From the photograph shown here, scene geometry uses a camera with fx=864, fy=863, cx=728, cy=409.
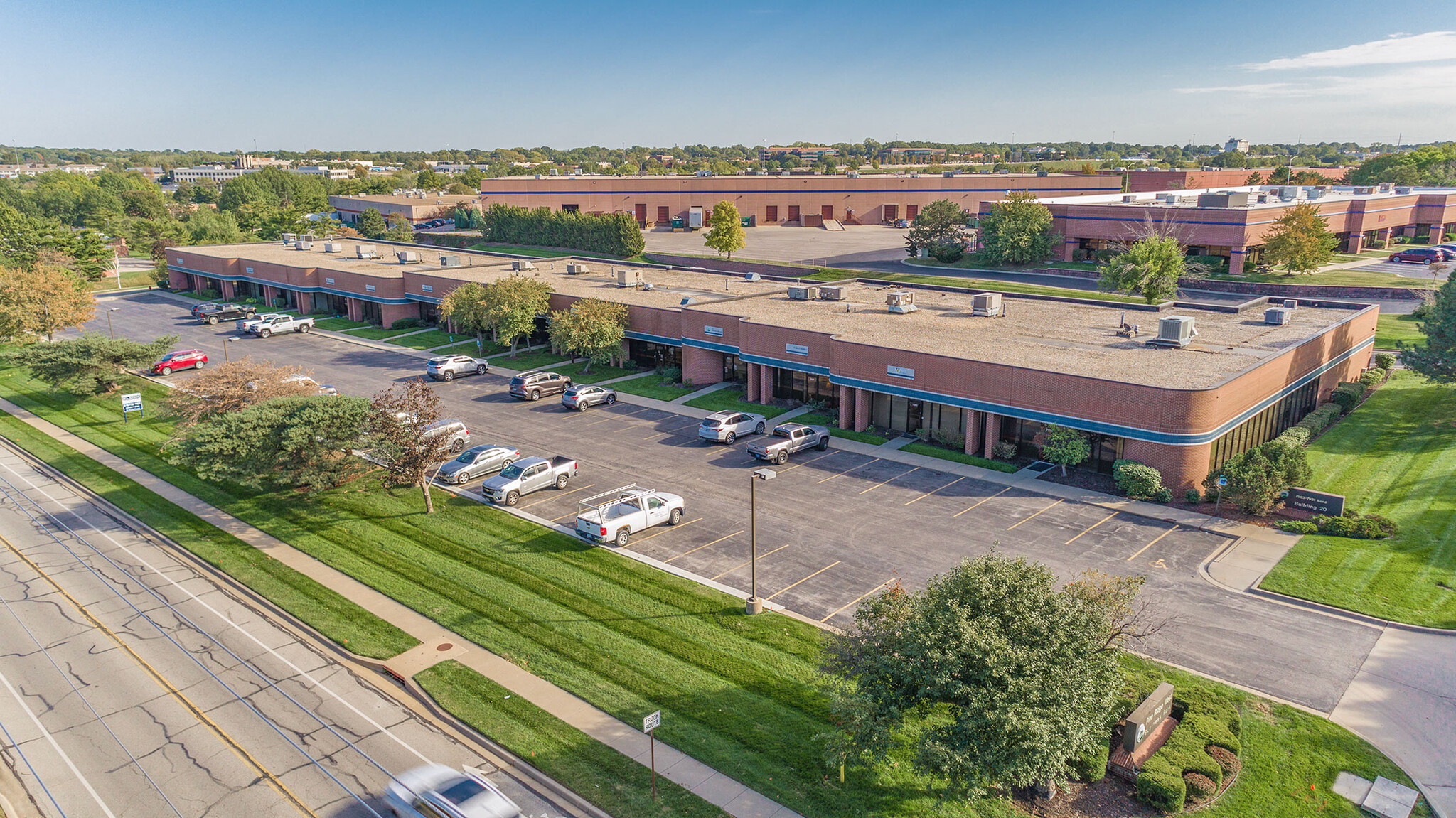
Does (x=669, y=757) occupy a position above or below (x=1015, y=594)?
below

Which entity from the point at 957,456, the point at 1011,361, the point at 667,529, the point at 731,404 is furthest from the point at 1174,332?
the point at 667,529

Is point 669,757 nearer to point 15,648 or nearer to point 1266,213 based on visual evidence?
point 15,648

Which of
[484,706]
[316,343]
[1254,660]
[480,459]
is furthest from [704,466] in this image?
[316,343]

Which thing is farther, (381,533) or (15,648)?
(381,533)

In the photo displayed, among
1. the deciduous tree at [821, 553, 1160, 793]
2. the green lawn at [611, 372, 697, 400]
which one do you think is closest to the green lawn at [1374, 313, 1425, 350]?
the green lawn at [611, 372, 697, 400]

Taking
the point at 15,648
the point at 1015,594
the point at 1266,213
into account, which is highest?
the point at 1266,213

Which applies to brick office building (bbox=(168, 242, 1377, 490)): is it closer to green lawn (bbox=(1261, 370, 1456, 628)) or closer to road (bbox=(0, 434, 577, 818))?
green lawn (bbox=(1261, 370, 1456, 628))
